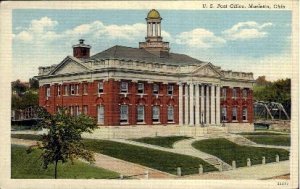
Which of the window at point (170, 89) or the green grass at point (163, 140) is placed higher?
the window at point (170, 89)

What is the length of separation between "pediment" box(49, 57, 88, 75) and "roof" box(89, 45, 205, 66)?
244 millimetres

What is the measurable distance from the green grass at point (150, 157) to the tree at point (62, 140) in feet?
0.54

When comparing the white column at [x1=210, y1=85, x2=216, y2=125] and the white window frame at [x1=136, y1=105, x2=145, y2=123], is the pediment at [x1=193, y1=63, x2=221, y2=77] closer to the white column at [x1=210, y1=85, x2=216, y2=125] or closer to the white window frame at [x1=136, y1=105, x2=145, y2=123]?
the white column at [x1=210, y1=85, x2=216, y2=125]

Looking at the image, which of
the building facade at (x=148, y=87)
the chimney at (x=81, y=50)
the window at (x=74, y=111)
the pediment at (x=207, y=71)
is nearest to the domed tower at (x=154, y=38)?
the building facade at (x=148, y=87)

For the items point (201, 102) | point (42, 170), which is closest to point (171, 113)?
point (201, 102)

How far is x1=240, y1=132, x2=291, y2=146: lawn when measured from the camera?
1010 cm

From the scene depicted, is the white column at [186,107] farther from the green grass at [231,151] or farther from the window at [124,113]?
the window at [124,113]

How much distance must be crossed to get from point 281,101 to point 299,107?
37 cm

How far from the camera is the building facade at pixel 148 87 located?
10.1 m

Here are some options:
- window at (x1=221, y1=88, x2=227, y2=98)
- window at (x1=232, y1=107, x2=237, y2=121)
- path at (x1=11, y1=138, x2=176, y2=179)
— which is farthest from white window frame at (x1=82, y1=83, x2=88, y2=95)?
window at (x1=232, y1=107, x2=237, y2=121)

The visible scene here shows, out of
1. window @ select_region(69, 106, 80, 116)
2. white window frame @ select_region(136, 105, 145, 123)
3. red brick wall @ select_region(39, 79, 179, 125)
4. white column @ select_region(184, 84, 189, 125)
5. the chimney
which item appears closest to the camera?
the chimney

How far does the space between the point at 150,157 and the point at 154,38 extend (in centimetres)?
185

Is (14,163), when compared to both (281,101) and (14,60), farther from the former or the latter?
(281,101)

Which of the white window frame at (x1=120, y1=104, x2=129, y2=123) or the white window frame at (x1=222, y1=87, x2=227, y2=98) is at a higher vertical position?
the white window frame at (x1=222, y1=87, x2=227, y2=98)
